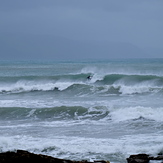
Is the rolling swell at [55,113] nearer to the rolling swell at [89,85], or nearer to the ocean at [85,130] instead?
the ocean at [85,130]

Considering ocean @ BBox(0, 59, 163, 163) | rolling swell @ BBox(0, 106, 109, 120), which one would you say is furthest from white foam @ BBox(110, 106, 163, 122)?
rolling swell @ BBox(0, 106, 109, 120)

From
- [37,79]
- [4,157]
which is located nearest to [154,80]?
[37,79]

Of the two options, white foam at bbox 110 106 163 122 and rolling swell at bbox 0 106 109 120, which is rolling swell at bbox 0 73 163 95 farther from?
white foam at bbox 110 106 163 122

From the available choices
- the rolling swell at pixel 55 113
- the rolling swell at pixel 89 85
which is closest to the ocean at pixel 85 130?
the rolling swell at pixel 55 113

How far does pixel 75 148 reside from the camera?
827 centimetres

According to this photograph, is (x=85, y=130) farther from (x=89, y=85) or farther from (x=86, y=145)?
(x=89, y=85)

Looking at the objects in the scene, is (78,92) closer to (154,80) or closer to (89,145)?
(154,80)

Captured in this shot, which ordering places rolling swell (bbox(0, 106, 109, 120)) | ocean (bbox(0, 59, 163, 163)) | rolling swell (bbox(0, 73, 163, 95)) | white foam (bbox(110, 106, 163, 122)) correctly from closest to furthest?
ocean (bbox(0, 59, 163, 163)) → white foam (bbox(110, 106, 163, 122)) → rolling swell (bbox(0, 106, 109, 120)) → rolling swell (bbox(0, 73, 163, 95))

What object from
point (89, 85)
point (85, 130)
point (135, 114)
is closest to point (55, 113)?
point (135, 114)

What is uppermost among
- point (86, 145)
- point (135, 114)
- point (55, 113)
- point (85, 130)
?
point (55, 113)

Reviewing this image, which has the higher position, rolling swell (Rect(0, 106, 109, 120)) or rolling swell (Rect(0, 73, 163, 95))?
rolling swell (Rect(0, 73, 163, 95))

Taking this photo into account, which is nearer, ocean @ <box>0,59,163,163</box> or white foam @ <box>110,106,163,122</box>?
ocean @ <box>0,59,163,163</box>

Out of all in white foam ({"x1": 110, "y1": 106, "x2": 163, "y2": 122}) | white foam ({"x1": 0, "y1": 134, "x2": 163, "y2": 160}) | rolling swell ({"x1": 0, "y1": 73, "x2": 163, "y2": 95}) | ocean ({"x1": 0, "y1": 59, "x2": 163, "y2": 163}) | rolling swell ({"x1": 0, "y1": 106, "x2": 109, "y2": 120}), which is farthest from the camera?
rolling swell ({"x1": 0, "y1": 73, "x2": 163, "y2": 95})

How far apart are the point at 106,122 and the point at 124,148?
13.2 ft
